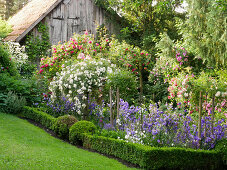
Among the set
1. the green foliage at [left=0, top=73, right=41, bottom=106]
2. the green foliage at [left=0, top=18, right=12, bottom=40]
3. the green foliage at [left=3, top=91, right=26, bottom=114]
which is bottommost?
the green foliage at [left=3, top=91, right=26, bottom=114]

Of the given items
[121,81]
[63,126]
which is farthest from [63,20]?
[63,126]

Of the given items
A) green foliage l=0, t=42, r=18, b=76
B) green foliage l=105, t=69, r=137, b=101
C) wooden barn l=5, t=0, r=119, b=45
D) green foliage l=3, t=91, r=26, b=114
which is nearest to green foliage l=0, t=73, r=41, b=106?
green foliage l=3, t=91, r=26, b=114

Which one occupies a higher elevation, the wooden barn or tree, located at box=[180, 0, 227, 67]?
the wooden barn

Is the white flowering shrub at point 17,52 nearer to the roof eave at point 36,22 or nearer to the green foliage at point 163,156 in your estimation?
the roof eave at point 36,22

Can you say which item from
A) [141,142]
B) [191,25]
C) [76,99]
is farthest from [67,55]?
[141,142]

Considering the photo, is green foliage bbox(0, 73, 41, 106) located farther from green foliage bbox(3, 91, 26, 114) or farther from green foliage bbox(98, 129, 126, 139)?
green foliage bbox(98, 129, 126, 139)

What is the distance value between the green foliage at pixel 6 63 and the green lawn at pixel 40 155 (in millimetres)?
5084

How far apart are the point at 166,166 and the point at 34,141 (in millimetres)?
3192

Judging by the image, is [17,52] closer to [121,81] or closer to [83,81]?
[83,81]

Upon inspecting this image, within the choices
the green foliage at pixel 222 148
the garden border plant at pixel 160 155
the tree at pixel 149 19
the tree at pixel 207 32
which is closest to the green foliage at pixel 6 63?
the tree at pixel 149 19

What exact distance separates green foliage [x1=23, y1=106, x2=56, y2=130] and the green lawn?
107 centimetres

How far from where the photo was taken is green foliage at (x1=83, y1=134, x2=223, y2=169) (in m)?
5.25

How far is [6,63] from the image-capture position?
38.8 ft

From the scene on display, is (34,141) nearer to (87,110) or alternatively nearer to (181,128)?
(87,110)
